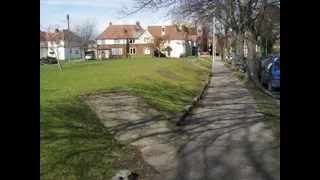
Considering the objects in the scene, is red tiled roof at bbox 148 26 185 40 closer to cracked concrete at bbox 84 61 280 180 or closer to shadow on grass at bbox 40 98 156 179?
cracked concrete at bbox 84 61 280 180

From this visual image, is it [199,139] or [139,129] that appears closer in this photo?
[199,139]

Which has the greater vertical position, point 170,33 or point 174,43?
point 170,33

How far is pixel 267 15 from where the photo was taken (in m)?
22.7

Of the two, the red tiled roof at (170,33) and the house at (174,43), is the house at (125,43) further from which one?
the red tiled roof at (170,33)

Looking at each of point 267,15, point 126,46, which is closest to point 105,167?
point 267,15

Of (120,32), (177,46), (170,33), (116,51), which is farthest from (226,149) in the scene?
(170,33)

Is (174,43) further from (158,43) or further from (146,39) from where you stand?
(158,43)

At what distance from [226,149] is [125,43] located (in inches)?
3798

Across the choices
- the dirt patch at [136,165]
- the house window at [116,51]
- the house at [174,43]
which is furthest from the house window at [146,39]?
the dirt patch at [136,165]

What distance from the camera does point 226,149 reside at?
7352 millimetres

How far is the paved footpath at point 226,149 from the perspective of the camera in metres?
5.83

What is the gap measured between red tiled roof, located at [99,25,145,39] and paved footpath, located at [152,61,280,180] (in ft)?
310
